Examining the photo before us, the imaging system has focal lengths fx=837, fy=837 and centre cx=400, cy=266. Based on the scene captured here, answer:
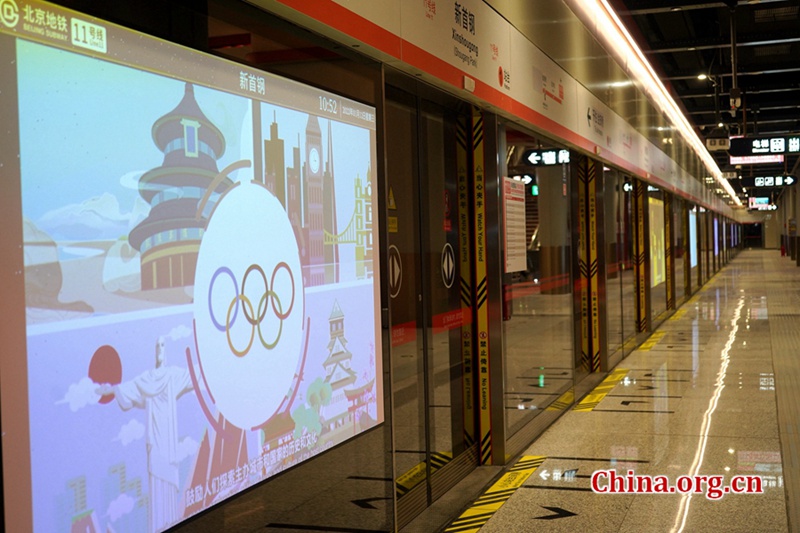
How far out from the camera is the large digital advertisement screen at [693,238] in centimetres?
1939

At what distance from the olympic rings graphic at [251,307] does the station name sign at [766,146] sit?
51.0 ft

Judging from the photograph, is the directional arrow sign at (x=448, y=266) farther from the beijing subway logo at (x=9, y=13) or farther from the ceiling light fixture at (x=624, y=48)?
the beijing subway logo at (x=9, y=13)

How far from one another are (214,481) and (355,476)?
62.8 inches

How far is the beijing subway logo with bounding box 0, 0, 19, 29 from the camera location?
1.73 m

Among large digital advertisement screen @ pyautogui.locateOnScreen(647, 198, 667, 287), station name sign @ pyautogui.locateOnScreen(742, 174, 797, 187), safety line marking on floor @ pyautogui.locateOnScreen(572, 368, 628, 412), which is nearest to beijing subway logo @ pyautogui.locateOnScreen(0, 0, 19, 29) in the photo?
safety line marking on floor @ pyautogui.locateOnScreen(572, 368, 628, 412)

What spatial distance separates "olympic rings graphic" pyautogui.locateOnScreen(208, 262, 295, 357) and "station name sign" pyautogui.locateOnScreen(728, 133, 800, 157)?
15.5m

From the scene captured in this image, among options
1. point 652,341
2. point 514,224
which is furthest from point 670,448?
point 652,341

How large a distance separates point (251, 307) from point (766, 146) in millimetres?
16116

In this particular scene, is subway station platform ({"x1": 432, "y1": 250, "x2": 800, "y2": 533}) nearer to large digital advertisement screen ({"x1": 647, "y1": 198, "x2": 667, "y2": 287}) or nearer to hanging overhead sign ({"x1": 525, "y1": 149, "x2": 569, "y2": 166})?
hanging overhead sign ({"x1": 525, "y1": 149, "x2": 569, "y2": 166})

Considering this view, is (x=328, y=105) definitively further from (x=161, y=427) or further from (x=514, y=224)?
(x=514, y=224)

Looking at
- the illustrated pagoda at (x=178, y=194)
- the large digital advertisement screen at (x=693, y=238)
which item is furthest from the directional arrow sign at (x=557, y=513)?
the large digital advertisement screen at (x=693, y=238)

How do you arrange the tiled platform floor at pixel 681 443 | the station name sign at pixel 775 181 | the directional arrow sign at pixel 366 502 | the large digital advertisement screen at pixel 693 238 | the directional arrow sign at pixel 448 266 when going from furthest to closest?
the station name sign at pixel 775 181, the large digital advertisement screen at pixel 693 238, the directional arrow sign at pixel 448 266, the tiled platform floor at pixel 681 443, the directional arrow sign at pixel 366 502

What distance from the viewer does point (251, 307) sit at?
8.44ft

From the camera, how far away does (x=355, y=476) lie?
12.8 feet
